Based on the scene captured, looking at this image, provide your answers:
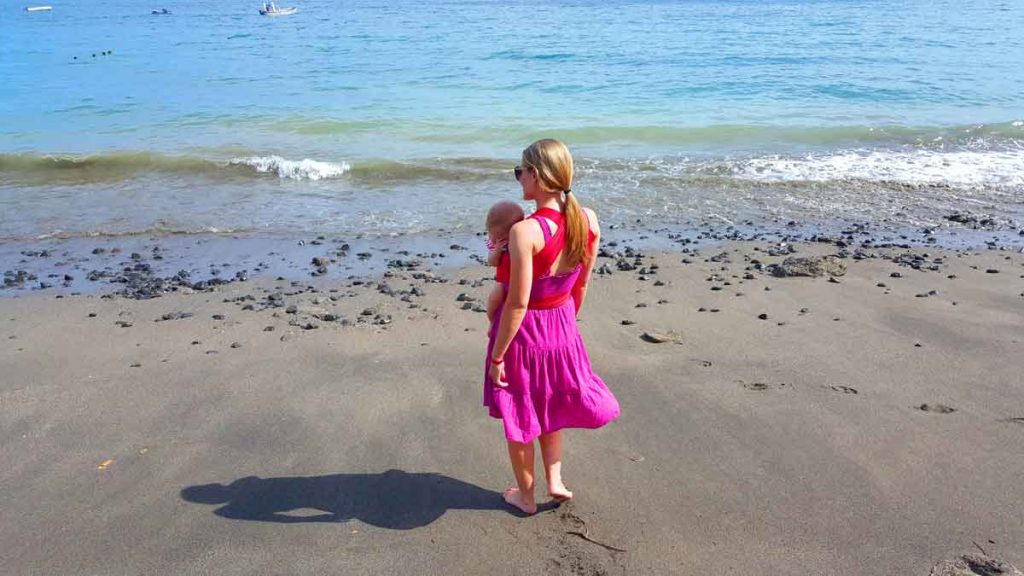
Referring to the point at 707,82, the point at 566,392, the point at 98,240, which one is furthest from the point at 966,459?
the point at 707,82

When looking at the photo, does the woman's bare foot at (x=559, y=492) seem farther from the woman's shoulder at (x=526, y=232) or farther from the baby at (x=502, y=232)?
the woman's shoulder at (x=526, y=232)

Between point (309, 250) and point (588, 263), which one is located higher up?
point (588, 263)

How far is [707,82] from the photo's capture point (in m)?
20.6

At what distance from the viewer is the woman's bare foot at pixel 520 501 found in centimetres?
366

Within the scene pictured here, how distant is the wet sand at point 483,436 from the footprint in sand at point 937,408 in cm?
1

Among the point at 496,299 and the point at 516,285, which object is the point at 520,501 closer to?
the point at 496,299

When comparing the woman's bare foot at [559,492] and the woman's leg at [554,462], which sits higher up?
the woman's leg at [554,462]

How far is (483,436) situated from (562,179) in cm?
177

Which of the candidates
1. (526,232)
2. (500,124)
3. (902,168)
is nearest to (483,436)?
(526,232)

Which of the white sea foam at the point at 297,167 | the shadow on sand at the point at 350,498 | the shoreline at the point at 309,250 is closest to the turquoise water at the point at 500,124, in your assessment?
the white sea foam at the point at 297,167

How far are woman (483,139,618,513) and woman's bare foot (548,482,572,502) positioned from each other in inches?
0.4

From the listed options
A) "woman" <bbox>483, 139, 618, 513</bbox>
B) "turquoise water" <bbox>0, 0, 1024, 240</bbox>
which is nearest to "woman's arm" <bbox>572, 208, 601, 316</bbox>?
"woman" <bbox>483, 139, 618, 513</bbox>

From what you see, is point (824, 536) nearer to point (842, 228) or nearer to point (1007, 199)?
point (842, 228)

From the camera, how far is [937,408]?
4562mm
